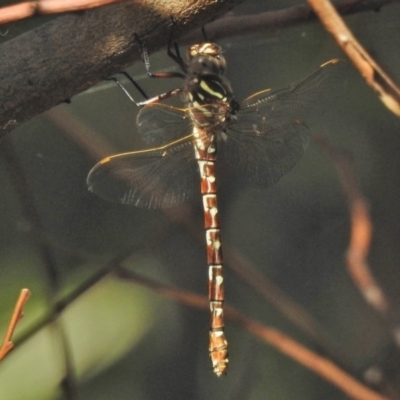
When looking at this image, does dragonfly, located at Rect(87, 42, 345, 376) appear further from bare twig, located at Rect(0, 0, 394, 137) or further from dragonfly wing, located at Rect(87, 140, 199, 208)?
bare twig, located at Rect(0, 0, 394, 137)

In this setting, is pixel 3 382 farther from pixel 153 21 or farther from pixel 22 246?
pixel 153 21

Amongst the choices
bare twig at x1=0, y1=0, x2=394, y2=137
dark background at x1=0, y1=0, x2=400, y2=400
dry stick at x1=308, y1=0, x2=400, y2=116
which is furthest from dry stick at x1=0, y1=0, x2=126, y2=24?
dark background at x1=0, y1=0, x2=400, y2=400

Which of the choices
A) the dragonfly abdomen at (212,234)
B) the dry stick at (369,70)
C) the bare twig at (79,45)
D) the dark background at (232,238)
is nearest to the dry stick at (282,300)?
the dark background at (232,238)

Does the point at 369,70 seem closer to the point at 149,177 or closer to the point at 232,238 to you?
the point at 149,177

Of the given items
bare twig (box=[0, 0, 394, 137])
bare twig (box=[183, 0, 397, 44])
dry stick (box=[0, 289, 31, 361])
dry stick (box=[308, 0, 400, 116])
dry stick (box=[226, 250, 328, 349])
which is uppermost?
bare twig (box=[183, 0, 397, 44])

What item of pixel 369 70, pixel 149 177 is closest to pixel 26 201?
pixel 149 177

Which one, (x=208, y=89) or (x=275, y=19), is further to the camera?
(x=208, y=89)

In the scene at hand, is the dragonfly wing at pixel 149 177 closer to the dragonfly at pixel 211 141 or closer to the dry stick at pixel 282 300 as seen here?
the dragonfly at pixel 211 141
